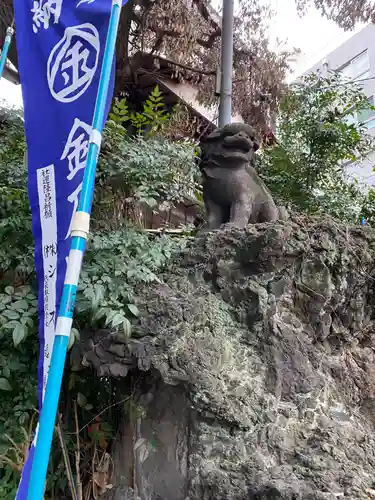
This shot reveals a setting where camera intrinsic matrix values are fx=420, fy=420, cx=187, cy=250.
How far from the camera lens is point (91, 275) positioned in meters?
2.46

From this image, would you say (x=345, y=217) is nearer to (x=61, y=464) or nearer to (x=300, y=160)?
(x=300, y=160)

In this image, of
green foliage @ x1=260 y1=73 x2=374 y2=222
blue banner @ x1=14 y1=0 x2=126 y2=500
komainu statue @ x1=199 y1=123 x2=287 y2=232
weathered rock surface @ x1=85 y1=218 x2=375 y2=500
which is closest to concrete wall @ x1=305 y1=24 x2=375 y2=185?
green foliage @ x1=260 y1=73 x2=374 y2=222

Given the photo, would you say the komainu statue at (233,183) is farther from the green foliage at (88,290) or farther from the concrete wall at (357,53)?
the concrete wall at (357,53)

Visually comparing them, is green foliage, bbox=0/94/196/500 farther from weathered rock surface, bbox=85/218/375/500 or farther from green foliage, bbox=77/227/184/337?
weathered rock surface, bbox=85/218/375/500

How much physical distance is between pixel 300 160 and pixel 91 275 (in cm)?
A: 352

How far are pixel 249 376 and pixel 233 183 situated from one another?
A: 148cm

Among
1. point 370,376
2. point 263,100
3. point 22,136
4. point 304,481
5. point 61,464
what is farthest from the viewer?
point 263,100

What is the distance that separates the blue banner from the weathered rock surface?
1.67ft

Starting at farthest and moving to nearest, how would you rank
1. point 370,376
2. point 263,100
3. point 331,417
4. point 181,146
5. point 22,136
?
point 263,100 < point 22,136 < point 181,146 < point 370,376 < point 331,417

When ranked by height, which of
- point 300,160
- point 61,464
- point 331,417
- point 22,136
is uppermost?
Result: point 300,160

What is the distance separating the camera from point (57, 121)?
2.12m

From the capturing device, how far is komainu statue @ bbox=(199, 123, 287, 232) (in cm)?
317

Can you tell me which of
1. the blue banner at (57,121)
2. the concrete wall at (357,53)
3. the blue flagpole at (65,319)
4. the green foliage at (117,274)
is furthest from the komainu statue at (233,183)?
the concrete wall at (357,53)

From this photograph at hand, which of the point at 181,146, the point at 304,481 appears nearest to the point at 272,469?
the point at 304,481
